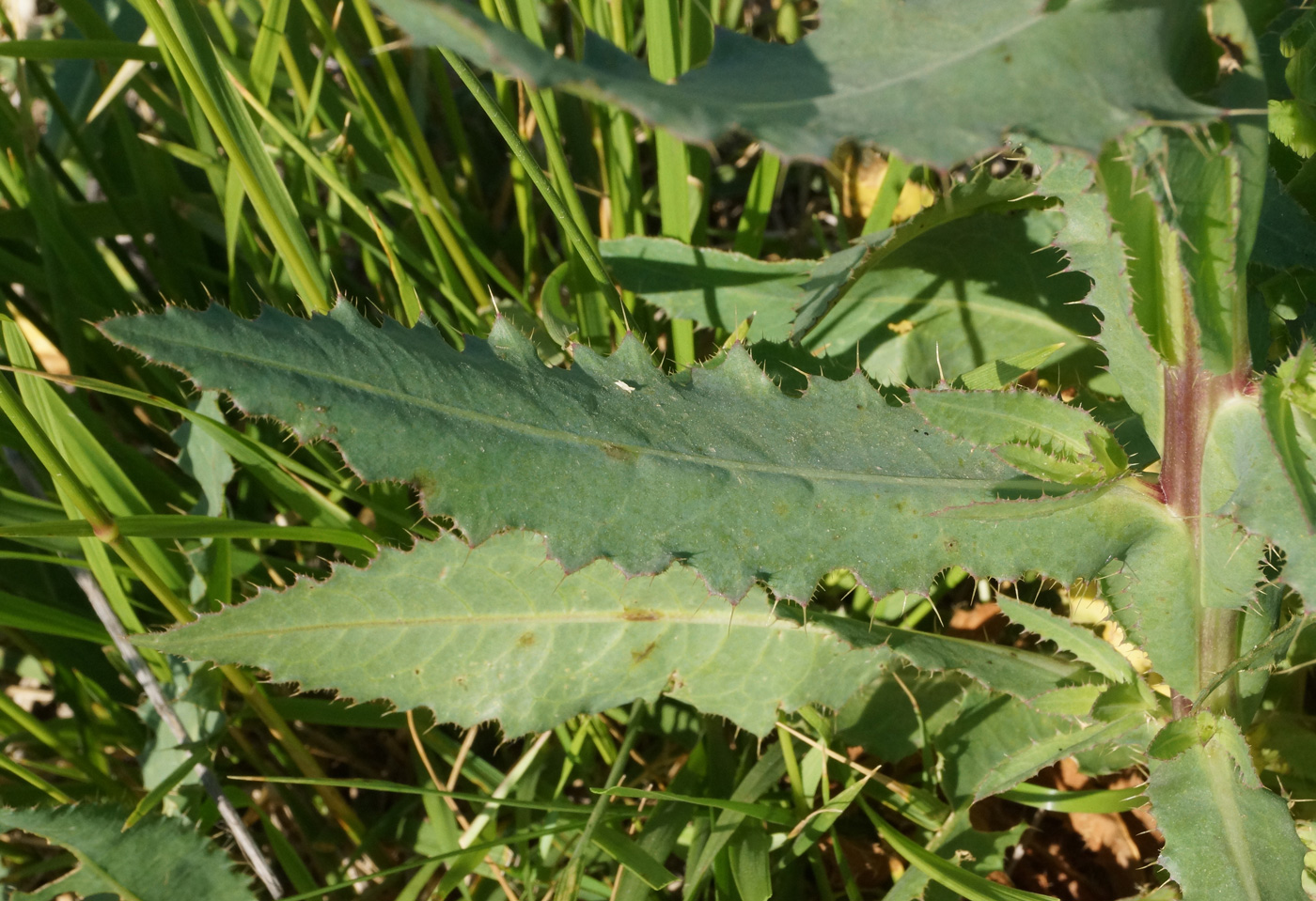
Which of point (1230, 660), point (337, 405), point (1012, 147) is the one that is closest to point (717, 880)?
point (1230, 660)

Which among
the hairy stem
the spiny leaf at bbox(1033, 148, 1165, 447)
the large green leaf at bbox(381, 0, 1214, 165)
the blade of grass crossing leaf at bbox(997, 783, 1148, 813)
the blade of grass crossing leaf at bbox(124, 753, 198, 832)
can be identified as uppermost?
the large green leaf at bbox(381, 0, 1214, 165)

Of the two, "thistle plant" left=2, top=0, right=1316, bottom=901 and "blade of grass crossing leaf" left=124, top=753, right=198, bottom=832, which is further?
"blade of grass crossing leaf" left=124, top=753, right=198, bottom=832

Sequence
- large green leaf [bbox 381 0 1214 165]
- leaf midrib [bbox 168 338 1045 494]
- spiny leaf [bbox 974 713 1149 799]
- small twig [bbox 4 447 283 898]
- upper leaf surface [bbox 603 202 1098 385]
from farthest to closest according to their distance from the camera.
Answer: upper leaf surface [bbox 603 202 1098 385] < small twig [bbox 4 447 283 898] < spiny leaf [bbox 974 713 1149 799] < leaf midrib [bbox 168 338 1045 494] < large green leaf [bbox 381 0 1214 165]

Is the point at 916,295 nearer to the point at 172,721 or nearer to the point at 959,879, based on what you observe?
the point at 959,879

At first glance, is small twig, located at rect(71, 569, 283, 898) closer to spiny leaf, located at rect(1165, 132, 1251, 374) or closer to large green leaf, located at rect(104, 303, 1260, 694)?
A: large green leaf, located at rect(104, 303, 1260, 694)

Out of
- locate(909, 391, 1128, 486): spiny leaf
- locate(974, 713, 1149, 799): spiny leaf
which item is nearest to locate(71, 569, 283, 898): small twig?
locate(974, 713, 1149, 799): spiny leaf

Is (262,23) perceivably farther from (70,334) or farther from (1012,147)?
(1012,147)
